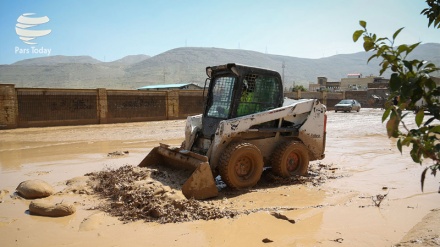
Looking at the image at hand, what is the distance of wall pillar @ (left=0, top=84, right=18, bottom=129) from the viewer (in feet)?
53.5

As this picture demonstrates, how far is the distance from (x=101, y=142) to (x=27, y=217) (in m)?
8.99

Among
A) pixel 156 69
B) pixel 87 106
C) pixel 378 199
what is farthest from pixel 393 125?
pixel 156 69

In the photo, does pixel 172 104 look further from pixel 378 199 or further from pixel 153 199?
pixel 378 199

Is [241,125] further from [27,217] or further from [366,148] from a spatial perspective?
[366,148]

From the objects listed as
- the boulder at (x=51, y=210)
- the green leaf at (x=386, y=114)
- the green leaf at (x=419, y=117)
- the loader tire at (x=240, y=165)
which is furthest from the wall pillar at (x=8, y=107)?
the green leaf at (x=419, y=117)

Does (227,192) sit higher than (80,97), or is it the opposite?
(80,97)

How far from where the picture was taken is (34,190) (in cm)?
535

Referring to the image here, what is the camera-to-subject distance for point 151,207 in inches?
179

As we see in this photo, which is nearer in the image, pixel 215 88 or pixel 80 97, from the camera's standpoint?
pixel 215 88

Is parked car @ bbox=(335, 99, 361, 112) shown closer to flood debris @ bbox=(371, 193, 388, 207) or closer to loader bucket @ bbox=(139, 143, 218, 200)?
flood debris @ bbox=(371, 193, 388, 207)

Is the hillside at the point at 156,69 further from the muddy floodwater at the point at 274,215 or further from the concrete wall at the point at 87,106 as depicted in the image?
the muddy floodwater at the point at 274,215

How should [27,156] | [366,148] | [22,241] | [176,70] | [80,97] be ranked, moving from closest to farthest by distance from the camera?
[22,241]
[27,156]
[366,148]
[80,97]
[176,70]

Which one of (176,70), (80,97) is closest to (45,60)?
(176,70)

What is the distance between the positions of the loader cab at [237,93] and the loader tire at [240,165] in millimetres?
727
